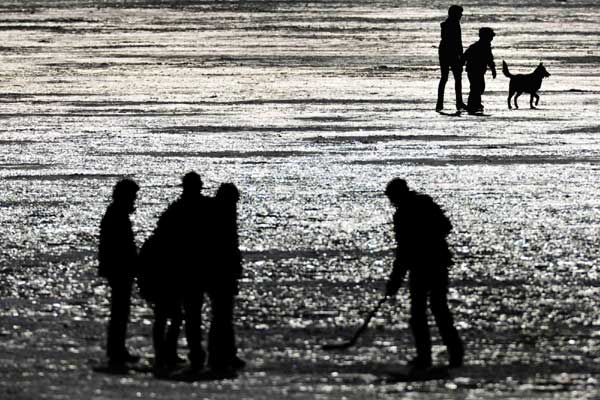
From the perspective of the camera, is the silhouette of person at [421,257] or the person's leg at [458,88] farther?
the person's leg at [458,88]

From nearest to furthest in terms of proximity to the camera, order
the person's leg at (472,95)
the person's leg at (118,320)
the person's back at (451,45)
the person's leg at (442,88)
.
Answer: the person's leg at (118,320), the person's leg at (472,95), the person's leg at (442,88), the person's back at (451,45)

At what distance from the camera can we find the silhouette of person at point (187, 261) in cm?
1065

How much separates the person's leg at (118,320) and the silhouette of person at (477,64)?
19.2m

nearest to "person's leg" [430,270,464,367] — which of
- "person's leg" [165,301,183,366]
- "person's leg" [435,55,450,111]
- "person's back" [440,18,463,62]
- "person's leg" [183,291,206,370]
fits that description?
"person's leg" [183,291,206,370]

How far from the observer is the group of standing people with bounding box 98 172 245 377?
10.7 m

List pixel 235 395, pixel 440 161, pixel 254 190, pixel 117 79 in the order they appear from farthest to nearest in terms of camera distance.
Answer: pixel 117 79, pixel 440 161, pixel 254 190, pixel 235 395

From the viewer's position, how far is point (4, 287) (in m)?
14.1

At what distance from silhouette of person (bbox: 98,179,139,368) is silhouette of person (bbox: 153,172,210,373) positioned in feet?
0.86

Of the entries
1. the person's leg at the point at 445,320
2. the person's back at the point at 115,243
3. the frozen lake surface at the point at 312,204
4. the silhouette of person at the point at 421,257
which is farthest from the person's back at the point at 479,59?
the person's back at the point at 115,243

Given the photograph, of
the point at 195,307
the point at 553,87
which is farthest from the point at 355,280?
the point at 553,87

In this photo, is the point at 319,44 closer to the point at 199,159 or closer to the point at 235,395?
the point at 199,159

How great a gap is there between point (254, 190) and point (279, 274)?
5389 mm

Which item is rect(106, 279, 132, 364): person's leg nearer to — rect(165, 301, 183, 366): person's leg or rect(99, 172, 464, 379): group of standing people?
rect(99, 172, 464, 379): group of standing people

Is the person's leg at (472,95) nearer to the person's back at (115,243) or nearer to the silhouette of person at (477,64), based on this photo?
the silhouette of person at (477,64)
